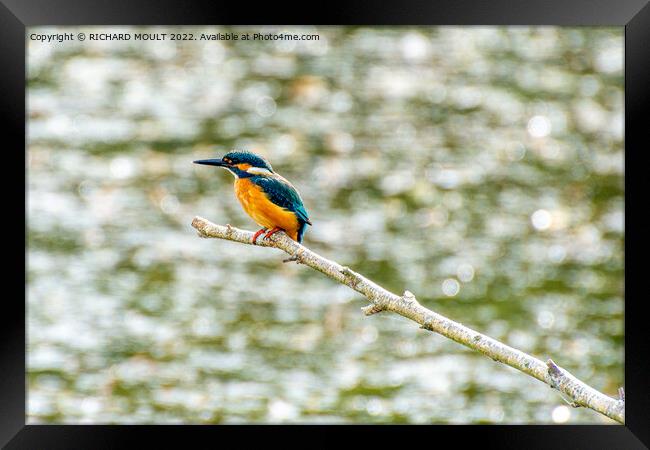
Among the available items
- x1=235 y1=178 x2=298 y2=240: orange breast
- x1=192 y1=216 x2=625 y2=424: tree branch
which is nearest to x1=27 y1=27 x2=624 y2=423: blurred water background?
x1=235 y1=178 x2=298 y2=240: orange breast

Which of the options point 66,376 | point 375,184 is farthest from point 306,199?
point 66,376

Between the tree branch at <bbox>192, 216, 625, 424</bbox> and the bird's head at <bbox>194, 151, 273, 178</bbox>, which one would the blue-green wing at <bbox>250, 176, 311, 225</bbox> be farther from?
the tree branch at <bbox>192, 216, 625, 424</bbox>

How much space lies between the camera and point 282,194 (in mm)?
2090

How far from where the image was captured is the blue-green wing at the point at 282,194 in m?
2.08

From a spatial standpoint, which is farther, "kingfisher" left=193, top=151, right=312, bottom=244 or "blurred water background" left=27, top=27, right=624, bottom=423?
"blurred water background" left=27, top=27, right=624, bottom=423

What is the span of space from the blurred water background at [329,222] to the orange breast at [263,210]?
118 centimetres

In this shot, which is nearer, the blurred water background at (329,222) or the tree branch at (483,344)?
the tree branch at (483,344)

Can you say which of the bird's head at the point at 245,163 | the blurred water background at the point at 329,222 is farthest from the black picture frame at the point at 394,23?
the blurred water background at the point at 329,222

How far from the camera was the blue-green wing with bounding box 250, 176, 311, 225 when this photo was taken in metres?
2.08

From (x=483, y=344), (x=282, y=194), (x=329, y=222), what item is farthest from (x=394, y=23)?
(x=329, y=222)

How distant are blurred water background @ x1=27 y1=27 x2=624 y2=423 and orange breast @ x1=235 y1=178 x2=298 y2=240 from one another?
118cm

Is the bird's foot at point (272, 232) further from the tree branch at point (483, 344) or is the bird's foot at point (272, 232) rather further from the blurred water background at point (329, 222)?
the blurred water background at point (329, 222)

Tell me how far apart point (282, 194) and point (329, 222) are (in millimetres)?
1881

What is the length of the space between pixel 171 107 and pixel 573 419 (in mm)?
2665
